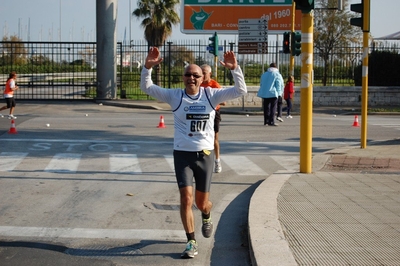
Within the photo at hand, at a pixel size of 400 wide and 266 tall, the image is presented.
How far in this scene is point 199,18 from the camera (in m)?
36.9

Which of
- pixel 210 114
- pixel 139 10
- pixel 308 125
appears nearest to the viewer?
pixel 210 114

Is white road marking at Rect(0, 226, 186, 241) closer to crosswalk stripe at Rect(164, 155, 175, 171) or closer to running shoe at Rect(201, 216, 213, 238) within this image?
running shoe at Rect(201, 216, 213, 238)

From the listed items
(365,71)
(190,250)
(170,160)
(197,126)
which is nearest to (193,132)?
(197,126)

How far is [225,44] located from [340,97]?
19.7 ft

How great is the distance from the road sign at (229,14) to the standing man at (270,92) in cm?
1665

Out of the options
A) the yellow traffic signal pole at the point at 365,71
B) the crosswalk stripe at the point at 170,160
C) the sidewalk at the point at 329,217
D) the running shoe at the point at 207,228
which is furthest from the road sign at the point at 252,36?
the running shoe at the point at 207,228

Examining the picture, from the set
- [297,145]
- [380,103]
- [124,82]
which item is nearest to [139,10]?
[124,82]

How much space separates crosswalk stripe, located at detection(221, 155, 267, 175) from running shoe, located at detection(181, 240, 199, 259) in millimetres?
5425

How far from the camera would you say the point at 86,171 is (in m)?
11.6

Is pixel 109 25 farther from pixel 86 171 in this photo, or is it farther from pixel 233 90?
pixel 233 90

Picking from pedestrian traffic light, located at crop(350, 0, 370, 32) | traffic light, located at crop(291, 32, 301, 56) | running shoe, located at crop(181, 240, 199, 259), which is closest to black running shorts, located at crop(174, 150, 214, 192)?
running shoe, located at crop(181, 240, 199, 259)

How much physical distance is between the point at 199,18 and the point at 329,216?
30.3 m

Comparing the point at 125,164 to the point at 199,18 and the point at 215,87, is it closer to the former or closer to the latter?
the point at 215,87

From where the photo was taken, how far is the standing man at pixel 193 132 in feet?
21.2
